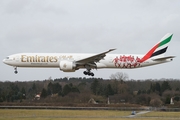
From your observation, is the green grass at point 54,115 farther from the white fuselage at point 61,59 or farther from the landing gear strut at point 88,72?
the white fuselage at point 61,59

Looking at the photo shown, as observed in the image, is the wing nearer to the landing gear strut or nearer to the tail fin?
the landing gear strut

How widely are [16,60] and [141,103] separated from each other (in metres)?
44.9

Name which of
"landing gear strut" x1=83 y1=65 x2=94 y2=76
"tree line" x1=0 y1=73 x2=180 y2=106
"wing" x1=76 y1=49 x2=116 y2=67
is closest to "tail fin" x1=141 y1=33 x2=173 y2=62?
"wing" x1=76 y1=49 x2=116 y2=67

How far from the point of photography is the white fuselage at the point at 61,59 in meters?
55.7

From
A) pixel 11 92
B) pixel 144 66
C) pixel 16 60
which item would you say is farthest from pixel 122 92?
pixel 16 60

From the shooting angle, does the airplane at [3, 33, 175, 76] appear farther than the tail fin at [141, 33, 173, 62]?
No

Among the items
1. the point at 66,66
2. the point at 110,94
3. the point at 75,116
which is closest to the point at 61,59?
the point at 66,66

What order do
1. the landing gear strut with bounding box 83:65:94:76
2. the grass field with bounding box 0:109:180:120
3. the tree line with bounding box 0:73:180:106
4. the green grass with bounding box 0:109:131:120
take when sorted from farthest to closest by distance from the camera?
1. the tree line with bounding box 0:73:180:106
2. the landing gear strut with bounding box 83:65:94:76
3. the green grass with bounding box 0:109:131:120
4. the grass field with bounding box 0:109:180:120

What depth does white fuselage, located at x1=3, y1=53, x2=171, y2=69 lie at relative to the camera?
55.7 metres

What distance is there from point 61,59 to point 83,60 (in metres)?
3.52

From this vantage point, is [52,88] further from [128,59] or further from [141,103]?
[128,59]

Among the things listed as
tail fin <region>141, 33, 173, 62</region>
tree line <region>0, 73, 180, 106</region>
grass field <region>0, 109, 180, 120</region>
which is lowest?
grass field <region>0, 109, 180, 120</region>

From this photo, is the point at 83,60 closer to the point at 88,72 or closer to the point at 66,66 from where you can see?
the point at 66,66

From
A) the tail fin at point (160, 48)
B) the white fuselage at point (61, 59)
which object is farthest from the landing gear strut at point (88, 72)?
the tail fin at point (160, 48)
